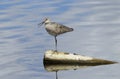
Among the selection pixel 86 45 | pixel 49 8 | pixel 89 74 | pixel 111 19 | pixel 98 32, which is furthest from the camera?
pixel 49 8

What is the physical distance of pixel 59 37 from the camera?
Answer: 35812 mm

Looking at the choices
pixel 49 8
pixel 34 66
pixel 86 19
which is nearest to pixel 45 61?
pixel 34 66

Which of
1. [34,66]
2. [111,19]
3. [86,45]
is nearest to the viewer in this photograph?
[34,66]

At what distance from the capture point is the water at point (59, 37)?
95.1ft

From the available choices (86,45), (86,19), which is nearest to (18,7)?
(86,19)

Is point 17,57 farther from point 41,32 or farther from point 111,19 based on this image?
point 111,19

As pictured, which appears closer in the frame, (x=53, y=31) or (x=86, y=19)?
(x=53, y=31)

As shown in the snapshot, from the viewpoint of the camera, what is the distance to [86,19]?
39.7 m

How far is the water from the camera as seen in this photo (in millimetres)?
28984

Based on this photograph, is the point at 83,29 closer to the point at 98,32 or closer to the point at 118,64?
the point at 98,32

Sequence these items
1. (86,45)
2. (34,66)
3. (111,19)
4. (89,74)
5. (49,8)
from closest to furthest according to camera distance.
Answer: (89,74), (34,66), (86,45), (111,19), (49,8)

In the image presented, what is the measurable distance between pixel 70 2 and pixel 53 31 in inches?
652

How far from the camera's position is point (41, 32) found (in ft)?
123

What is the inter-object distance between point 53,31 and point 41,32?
718 centimetres
